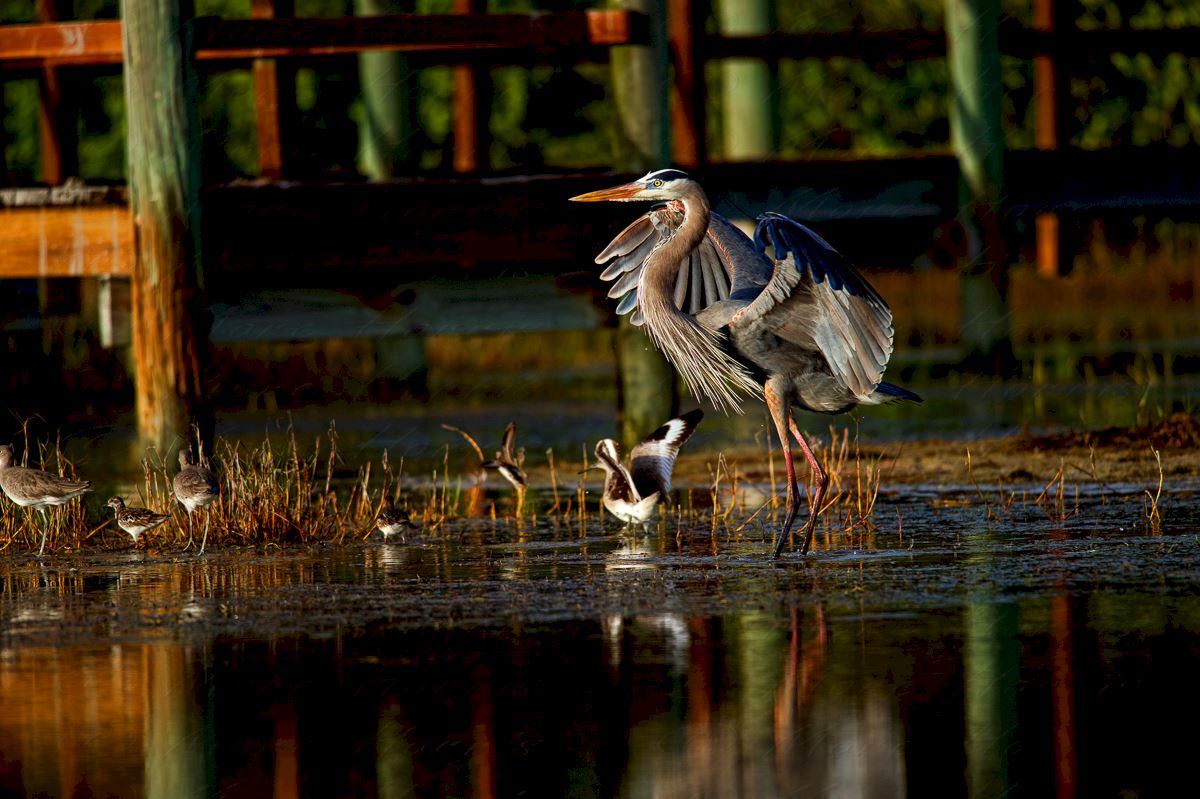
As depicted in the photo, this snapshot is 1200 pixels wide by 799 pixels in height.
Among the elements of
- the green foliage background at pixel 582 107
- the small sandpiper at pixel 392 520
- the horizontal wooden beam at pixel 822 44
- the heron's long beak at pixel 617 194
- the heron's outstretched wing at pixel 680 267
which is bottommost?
the small sandpiper at pixel 392 520

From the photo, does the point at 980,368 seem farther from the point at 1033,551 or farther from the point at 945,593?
the point at 945,593

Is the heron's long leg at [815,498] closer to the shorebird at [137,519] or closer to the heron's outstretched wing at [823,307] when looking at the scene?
the heron's outstretched wing at [823,307]

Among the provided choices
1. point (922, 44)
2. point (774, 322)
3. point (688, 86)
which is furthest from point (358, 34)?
point (922, 44)

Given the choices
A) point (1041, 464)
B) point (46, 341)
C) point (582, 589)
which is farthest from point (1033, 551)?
point (46, 341)

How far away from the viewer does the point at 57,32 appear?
37.9ft

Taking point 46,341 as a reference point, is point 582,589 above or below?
below

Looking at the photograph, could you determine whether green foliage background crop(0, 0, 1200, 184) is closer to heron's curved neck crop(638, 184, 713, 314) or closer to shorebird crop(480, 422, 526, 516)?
shorebird crop(480, 422, 526, 516)

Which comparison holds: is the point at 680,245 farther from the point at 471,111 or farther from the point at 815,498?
the point at 471,111

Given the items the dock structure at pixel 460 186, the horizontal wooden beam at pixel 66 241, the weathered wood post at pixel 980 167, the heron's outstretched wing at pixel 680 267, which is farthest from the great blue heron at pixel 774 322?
the weathered wood post at pixel 980 167

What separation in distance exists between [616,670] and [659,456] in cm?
400

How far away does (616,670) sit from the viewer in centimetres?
646

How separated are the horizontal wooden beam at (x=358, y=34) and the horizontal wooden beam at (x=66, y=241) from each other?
2.90ft

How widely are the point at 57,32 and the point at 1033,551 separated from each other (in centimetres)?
609

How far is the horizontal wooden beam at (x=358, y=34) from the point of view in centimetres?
1156
